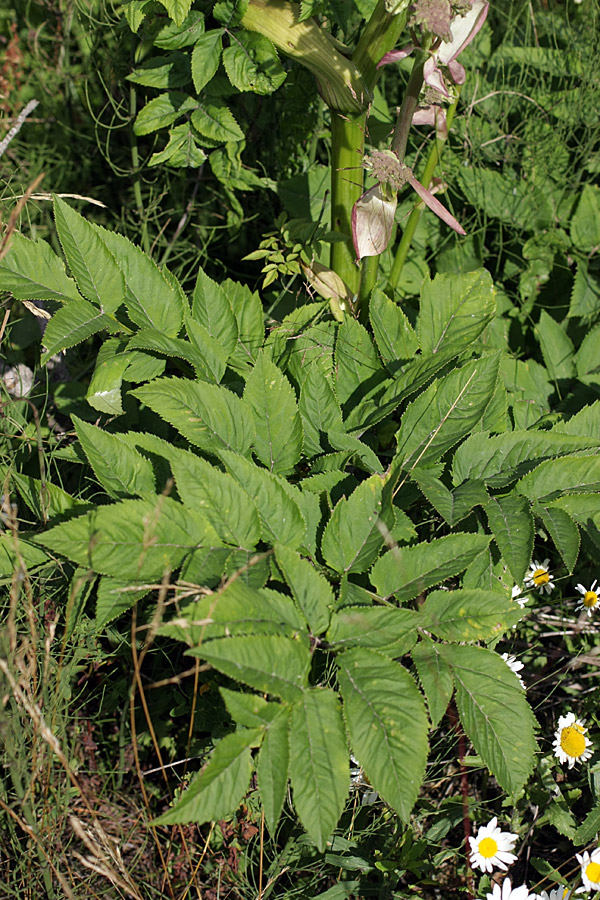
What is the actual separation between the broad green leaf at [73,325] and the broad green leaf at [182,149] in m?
0.63

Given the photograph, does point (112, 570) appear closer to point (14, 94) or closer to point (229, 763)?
point (229, 763)

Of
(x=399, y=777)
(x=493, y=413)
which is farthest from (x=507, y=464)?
(x=399, y=777)

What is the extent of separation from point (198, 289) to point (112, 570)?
0.74 meters

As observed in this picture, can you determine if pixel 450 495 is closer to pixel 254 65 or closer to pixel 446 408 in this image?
pixel 446 408

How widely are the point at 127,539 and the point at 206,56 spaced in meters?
1.26

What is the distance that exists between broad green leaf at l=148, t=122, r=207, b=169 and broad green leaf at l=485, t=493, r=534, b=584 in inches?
49.6

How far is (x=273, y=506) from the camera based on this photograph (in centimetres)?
142

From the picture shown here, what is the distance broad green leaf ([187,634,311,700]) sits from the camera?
1.11 m

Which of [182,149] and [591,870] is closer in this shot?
[591,870]

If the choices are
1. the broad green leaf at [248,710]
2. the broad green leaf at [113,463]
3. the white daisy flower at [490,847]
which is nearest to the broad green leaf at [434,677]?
the broad green leaf at [248,710]

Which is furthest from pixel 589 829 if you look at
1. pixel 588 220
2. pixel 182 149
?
pixel 182 149

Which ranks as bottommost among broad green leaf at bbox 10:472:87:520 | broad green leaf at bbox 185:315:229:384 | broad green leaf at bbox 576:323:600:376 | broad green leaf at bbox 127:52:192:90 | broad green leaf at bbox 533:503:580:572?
broad green leaf at bbox 10:472:87:520

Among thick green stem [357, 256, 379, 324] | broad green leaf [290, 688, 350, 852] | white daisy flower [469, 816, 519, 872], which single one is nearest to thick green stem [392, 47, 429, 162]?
thick green stem [357, 256, 379, 324]

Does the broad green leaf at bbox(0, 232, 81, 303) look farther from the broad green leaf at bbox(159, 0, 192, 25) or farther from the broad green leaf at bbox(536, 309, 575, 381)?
the broad green leaf at bbox(536, 309, 575, 381)
